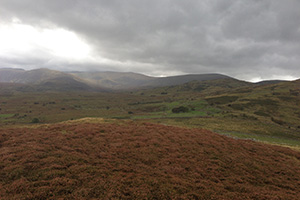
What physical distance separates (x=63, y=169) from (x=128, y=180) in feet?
19.5

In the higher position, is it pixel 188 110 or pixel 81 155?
→ pixel 81 155

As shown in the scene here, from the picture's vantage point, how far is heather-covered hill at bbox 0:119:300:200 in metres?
9.92

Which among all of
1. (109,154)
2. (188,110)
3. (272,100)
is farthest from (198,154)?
(272,100)

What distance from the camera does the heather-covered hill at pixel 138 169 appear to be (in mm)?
9922

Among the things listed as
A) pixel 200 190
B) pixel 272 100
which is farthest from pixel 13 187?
pixel 272 100

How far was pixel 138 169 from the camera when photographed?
13.2 metres

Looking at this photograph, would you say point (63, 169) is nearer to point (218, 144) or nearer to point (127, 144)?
point (127, 144)

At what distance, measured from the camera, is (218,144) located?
68.8 feet

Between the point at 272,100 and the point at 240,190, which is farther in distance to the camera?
the point at 272,100

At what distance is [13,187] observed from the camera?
952 centimetres

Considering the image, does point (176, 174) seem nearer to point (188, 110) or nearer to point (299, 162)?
point (299, 162)

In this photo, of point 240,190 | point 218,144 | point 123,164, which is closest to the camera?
point 240,190

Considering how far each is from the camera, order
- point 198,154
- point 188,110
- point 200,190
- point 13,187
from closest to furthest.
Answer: point 13,187, point 200,190, point 198,154, point 188,110

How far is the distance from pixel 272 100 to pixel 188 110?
70.7 m
